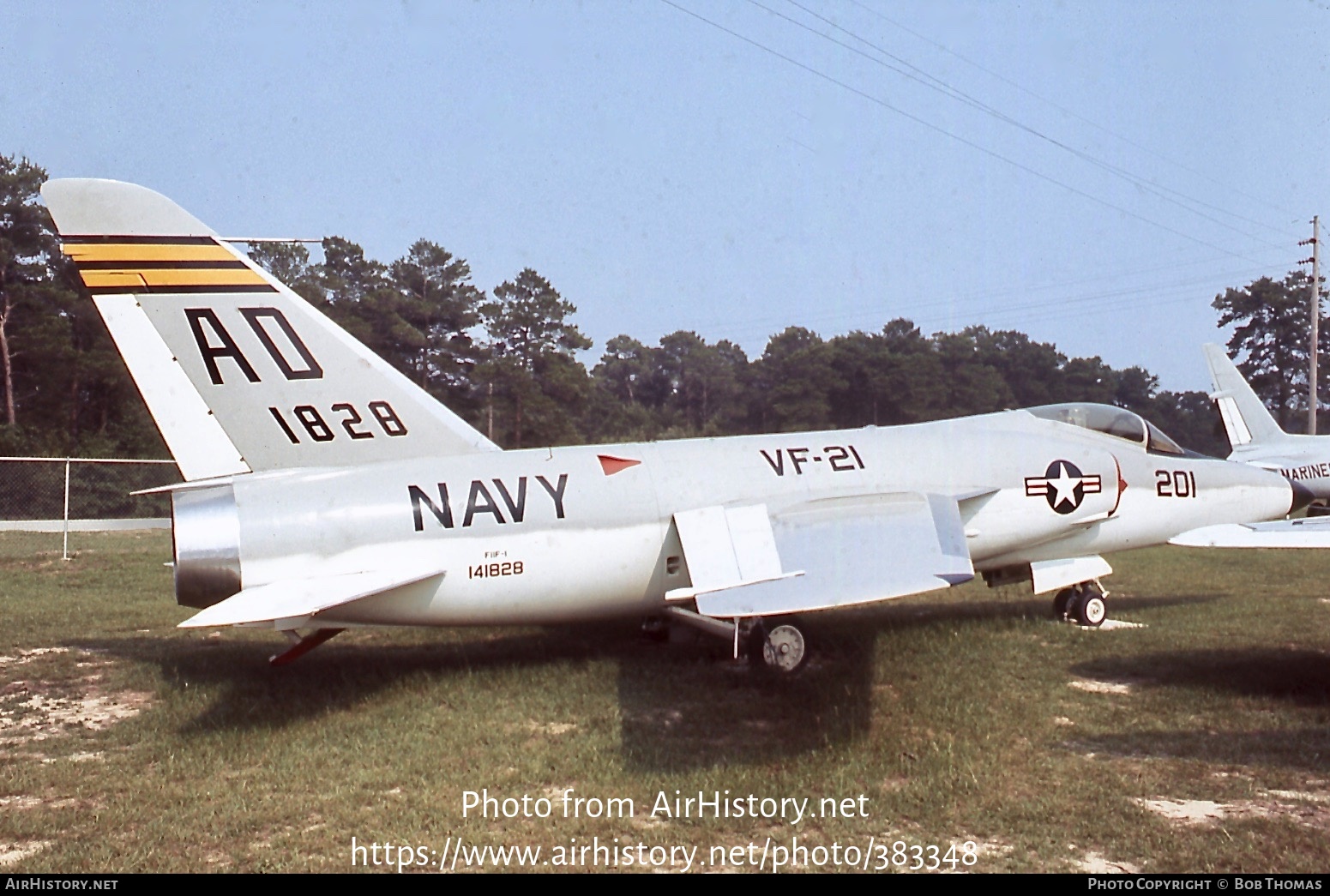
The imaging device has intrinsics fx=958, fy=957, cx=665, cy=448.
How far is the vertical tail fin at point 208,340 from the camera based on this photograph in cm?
725

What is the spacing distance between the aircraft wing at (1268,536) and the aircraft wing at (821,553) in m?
1.84

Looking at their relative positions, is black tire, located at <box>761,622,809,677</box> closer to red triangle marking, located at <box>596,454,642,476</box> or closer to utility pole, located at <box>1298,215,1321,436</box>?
red triangle marking, located at <box>596,454,642,476</box>

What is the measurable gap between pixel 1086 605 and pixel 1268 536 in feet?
10.1

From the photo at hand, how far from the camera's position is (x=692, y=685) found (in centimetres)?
811

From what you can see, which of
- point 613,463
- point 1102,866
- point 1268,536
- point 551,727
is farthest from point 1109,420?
point 551,727

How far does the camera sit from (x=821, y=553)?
23.5 ft

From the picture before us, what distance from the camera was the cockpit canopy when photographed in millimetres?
9992

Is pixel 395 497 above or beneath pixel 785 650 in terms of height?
above

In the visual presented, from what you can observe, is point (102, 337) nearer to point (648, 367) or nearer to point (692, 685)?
point (648, 367)

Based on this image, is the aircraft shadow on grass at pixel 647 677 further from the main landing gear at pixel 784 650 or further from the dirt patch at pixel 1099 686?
the dirt patch at pixel 1099 686

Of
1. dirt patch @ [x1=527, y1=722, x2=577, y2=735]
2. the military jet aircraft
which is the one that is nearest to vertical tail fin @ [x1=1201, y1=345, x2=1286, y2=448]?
the military jet aircraft

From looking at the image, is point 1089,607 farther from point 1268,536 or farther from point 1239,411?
point 1239,411
